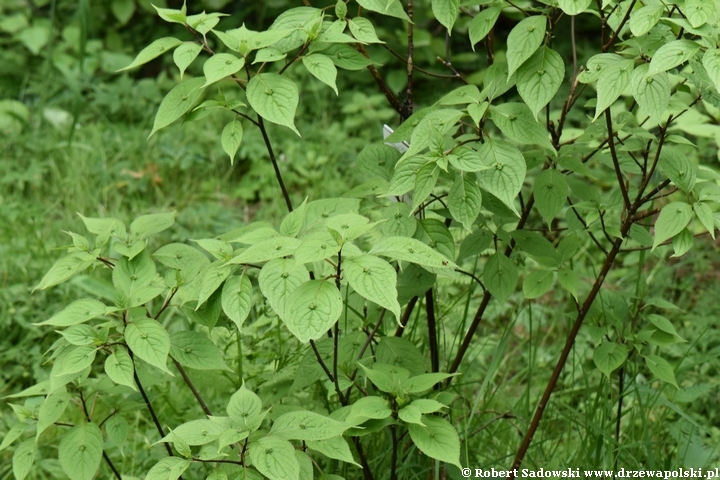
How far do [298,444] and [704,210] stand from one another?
3.09 ft

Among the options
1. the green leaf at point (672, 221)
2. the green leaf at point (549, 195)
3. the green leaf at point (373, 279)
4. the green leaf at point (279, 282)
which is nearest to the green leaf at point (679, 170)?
the green leaf at point (672, 221)

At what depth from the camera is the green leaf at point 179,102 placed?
1.60 meters

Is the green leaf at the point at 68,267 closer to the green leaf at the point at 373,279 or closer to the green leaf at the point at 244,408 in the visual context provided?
the green leaf at the point at 244,408

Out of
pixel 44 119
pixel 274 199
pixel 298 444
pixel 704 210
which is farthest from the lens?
pixel 44 119

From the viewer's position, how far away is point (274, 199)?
3.98 meters

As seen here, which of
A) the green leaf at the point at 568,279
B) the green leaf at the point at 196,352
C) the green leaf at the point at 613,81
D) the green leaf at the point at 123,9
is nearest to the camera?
the green leaf at the point at 613,81

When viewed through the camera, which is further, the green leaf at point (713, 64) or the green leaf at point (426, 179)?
the green leaf at point (426, 179)

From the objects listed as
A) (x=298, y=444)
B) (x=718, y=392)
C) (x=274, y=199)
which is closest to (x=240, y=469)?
(x=298, y=444)

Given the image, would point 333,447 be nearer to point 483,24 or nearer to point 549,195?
point 549,195

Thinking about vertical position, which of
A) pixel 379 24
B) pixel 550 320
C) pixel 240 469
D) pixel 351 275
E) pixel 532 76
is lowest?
pixel 550 320

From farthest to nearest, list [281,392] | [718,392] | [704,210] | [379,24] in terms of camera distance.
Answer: [379,24]
[718,392]
[281,392]
[704,210]

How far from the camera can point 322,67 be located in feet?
5.18

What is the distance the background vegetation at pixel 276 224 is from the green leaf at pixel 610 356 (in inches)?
2.9

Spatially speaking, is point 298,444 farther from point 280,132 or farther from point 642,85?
point 280,132
